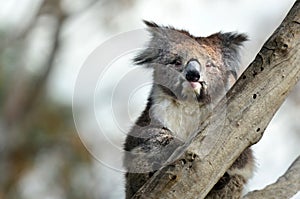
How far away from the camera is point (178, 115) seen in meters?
3.38

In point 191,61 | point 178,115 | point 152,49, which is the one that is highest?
point 191,61

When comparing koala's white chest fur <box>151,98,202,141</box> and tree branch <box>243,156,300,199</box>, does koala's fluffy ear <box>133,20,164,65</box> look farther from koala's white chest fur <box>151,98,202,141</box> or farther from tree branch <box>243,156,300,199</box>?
tree branch <box>243,156,300,199</box>

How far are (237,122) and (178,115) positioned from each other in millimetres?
780

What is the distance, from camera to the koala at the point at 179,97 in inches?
129

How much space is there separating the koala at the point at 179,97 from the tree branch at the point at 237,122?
565 millimetres

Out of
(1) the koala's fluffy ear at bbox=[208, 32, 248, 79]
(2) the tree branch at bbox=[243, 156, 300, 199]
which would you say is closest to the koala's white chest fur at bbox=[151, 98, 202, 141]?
(1) the koala's fluffy ear at bbox=[208, 32, 248, 79]

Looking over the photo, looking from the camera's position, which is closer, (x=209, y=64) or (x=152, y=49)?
(x=209, y=64)

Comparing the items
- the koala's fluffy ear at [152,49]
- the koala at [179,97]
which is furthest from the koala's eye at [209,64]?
the koala's fluffy ear at [152,49]

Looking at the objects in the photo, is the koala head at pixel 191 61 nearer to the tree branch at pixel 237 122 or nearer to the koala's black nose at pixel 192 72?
the koala's black nose at pixel 192 72

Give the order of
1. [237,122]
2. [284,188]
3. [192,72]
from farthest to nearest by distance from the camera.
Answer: [192,72] → [284,188] → [237,122]

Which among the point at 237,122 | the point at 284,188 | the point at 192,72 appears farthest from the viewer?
the point at 192,72

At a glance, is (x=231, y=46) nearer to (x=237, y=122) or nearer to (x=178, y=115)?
(x=178, y=115)

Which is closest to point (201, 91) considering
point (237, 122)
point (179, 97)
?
point (179, 97)

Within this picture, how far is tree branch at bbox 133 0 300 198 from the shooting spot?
2594mm
